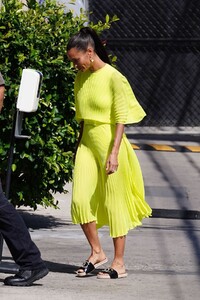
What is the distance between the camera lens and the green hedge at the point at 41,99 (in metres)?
10.2

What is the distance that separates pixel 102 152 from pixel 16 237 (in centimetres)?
101

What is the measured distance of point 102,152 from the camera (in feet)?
28.5

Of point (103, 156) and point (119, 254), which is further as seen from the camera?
point (119, 254)

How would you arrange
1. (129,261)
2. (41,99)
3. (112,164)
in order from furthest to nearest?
(41,99) → (129,261) → (112,164)

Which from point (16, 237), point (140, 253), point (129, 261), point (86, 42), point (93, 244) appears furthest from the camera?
point (140, 253)

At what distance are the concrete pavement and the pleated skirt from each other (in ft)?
1.46

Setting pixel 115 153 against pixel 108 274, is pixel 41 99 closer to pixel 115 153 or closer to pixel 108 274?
pixel 115 153

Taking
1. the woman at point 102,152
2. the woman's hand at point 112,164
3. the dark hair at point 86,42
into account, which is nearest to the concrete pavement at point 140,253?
the woman at point 102,152

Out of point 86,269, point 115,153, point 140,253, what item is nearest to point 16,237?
point 86,269

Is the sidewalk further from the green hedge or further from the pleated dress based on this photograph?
the green hedge

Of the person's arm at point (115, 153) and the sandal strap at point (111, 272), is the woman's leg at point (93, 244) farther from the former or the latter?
the person's arm at point (115, 153)

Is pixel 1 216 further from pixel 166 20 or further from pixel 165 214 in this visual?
pixel 166 20

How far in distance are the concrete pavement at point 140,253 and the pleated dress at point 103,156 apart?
485 mm

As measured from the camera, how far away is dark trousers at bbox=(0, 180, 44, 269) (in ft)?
26.5
